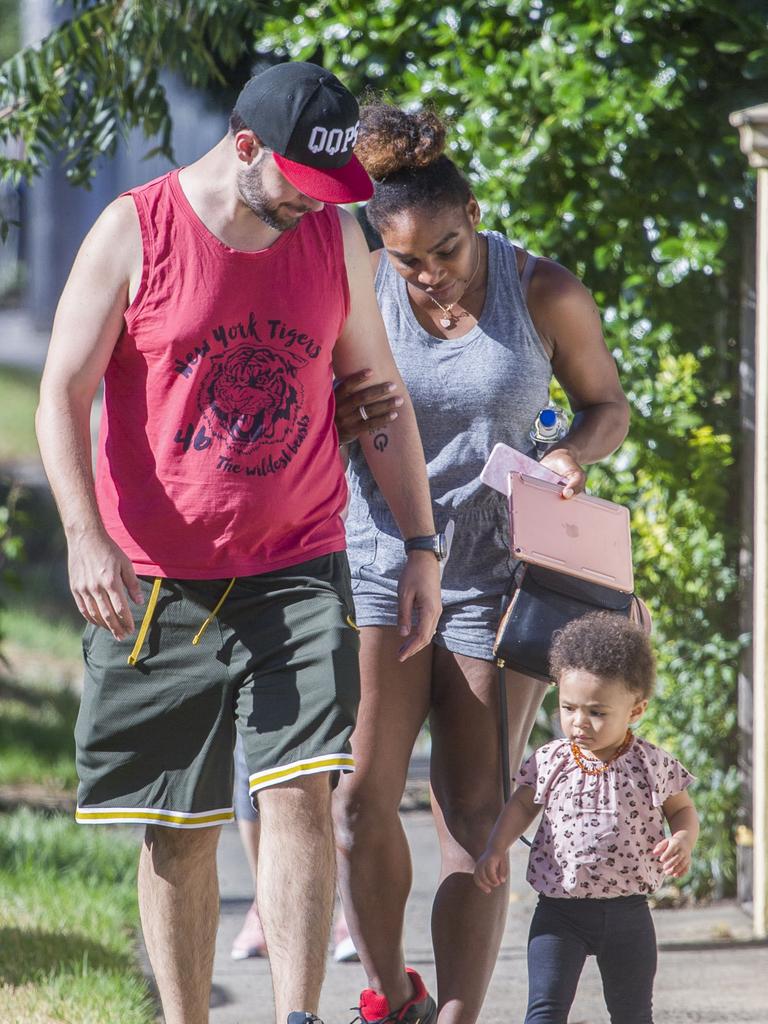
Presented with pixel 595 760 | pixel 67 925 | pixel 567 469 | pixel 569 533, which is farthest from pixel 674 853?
pixel 67 925

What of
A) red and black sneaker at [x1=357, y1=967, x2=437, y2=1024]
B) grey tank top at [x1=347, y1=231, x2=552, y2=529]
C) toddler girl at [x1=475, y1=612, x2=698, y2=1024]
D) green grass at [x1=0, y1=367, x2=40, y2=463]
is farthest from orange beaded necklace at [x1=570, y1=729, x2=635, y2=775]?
green grass at [x1=0, y1=367, x2=40, y2=463]

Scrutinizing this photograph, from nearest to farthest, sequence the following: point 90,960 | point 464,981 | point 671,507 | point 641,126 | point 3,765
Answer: point 464,981, point 90,960, point 641,126, point 671,507, point 3,765

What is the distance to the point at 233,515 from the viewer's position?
9.43 ft

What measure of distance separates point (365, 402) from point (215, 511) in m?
0.43

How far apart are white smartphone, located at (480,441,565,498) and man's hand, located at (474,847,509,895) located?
0.75 meters

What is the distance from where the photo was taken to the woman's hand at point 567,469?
3125mm

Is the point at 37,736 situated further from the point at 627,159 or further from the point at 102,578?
the point at 102,578

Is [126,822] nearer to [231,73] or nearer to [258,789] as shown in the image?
[258,789]

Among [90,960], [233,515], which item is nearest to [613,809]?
[233,515]

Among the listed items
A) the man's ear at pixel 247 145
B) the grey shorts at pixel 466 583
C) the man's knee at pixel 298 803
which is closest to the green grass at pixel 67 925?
the man's knee at pixel 298 803

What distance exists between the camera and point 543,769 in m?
2.95

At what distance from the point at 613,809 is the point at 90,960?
174 centimetres

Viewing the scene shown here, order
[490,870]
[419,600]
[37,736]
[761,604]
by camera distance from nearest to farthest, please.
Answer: [490,870] → [419,600] → [761,604] → [37,736]

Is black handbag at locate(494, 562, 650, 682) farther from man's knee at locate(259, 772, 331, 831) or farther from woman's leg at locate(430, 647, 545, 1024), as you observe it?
man's knee at locate(259, 772, 331, 831)
